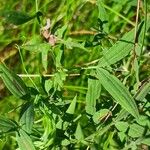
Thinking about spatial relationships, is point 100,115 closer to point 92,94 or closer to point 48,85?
point 92,94

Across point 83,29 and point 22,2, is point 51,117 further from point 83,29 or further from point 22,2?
point 22,2

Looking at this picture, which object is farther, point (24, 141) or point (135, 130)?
point (135, 130)

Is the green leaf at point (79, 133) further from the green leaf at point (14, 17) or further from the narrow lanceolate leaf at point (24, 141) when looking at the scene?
the green leaf at point (14, 17)

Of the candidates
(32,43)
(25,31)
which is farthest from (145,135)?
(25,31)

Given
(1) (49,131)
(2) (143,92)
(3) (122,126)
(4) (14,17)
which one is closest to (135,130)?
(3) (122,126)

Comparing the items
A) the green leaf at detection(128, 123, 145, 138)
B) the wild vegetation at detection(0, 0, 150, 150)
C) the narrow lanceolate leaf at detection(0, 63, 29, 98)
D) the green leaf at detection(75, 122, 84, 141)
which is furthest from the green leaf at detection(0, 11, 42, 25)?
Result: the green leaf at detection(128, 123, 145, 138)

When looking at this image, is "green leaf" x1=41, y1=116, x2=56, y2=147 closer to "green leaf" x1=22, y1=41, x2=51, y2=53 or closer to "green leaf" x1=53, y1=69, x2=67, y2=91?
"green leaf" x1=53, y1=69, x2=67, y2=91

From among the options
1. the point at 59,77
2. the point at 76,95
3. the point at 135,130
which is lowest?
the point at 135,130
